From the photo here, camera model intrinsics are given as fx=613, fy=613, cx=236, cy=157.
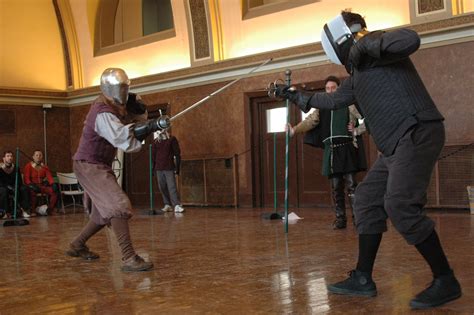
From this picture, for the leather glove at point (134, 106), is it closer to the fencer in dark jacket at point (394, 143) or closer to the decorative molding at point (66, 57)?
the fencer in dark jacket at point (394, 143)

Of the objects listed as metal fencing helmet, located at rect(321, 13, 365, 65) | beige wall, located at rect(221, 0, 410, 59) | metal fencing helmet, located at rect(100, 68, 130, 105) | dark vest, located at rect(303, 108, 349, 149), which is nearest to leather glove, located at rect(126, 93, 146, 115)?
metal fencing helmet, located at rect(100, 68, 130, 105)

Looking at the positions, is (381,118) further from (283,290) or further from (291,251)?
(291,251)

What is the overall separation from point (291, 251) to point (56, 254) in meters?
2.19

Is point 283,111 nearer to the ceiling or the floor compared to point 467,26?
nearer to the floor

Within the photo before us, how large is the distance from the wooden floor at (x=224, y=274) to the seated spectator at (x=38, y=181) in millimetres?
5280

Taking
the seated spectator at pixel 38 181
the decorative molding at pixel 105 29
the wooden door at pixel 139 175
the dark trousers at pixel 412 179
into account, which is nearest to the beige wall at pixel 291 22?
the wooden door at pixel 139 175

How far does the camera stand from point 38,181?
12445mm

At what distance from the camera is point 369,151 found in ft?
33.7

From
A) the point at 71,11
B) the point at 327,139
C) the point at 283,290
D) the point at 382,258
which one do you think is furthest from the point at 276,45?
the point at 283,290

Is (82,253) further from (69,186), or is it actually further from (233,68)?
(69,186)

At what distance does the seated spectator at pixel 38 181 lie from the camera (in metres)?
12.3

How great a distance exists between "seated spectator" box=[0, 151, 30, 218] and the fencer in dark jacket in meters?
9.18

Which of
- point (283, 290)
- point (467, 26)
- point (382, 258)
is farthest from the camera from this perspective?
point (467, 26)

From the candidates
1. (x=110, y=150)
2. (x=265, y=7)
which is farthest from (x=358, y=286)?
(x=265, y=7)
